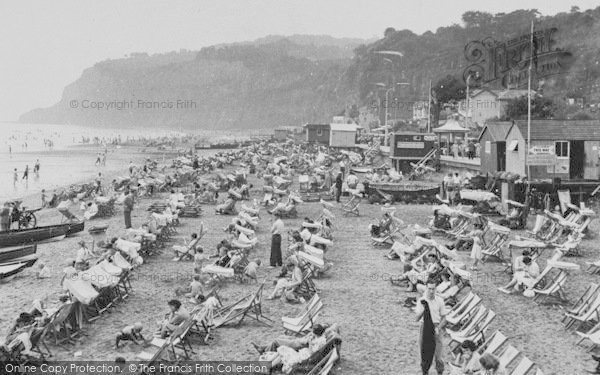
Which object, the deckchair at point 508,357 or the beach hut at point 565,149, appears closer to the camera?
the deckchair at point 508,357

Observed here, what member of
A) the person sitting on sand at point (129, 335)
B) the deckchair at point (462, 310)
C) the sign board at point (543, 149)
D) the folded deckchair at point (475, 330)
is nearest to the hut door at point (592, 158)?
the sign board at point (543, 149)

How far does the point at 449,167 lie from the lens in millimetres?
39281

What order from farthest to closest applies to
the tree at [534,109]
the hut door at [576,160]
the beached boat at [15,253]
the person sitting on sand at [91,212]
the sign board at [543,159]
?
the tree at [534,109], the hut door at [576,160], the sign board at [543,159], the person sitting on sand at [91,212], the beached boat at [15,253]

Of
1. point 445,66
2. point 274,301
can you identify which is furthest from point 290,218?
→ point 445,66

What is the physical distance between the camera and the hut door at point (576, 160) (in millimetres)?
26891

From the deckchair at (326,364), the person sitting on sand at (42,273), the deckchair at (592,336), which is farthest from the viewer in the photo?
the person sitting on sand at (42,273)

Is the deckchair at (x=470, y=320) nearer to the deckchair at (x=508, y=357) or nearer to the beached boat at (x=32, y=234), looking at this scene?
the deckchair at (x=508, y=357)

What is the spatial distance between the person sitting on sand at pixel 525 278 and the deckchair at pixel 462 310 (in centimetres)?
234

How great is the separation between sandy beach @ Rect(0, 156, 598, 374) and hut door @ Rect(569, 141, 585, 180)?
8522 millimetres

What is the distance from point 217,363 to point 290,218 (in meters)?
14.4

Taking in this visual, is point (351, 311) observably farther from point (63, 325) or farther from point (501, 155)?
point (501, 155)

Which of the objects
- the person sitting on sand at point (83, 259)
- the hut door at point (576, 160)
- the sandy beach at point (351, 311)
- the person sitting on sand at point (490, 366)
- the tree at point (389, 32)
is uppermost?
the tree at point (389, 32)

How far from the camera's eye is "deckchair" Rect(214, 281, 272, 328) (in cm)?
1166

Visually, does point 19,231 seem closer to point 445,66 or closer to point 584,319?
point 584,319
